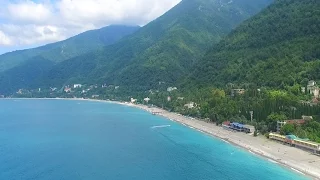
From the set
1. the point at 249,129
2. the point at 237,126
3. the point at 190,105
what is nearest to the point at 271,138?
the point at 249,129

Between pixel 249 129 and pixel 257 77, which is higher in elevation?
pixel 257 77

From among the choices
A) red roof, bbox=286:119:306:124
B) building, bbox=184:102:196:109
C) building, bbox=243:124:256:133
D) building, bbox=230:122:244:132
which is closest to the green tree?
red roof, bbox=286:119:306:124

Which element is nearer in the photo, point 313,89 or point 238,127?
point 238,127

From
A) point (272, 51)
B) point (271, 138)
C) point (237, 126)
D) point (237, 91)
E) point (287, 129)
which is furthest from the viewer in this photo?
point (272, 51)

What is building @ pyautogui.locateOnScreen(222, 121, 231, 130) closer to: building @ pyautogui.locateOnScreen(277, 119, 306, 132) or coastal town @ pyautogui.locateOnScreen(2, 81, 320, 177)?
coastal town @ pyautogui.locateOnScreen(2, 81, 320, 177)

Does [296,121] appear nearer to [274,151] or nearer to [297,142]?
[297,142]

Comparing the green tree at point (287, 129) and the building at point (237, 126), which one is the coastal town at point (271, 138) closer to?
the building at point (237, 126)

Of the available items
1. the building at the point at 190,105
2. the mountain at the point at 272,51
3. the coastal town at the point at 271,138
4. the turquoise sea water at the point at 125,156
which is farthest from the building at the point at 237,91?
the turquoise sea water at the point at 125,156
